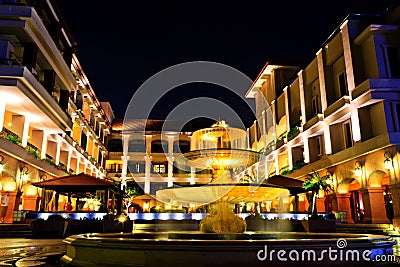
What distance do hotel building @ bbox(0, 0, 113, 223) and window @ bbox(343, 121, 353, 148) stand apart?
1806 cm

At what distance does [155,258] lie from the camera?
15.5 ft

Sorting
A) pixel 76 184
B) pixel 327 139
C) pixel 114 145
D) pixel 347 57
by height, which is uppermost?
pixel 114 145

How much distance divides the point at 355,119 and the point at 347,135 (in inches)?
121

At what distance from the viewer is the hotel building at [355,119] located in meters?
18.5

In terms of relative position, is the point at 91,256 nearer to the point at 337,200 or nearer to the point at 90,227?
the point at 90,227

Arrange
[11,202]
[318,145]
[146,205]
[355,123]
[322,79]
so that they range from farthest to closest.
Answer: [146,205], [318,145], [322,79], [11,202], [355,123]

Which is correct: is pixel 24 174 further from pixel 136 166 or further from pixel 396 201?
pixel 136 166

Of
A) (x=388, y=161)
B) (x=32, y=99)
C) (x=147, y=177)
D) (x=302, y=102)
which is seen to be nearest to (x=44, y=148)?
(x=32, y=99)

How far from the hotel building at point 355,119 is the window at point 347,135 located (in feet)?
0.21

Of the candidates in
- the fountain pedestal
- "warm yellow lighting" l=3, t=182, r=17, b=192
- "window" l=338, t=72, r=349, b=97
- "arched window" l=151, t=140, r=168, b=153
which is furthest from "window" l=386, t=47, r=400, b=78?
Answer: "arched window" l=151, t=140, r=168, b=153

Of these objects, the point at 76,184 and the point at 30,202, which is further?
the point at 30,202

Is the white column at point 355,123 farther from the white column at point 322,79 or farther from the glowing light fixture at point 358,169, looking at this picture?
the white column at point 322,79

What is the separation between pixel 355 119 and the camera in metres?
20.2

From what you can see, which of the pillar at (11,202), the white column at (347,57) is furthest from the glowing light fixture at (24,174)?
the white column at (347,57)
